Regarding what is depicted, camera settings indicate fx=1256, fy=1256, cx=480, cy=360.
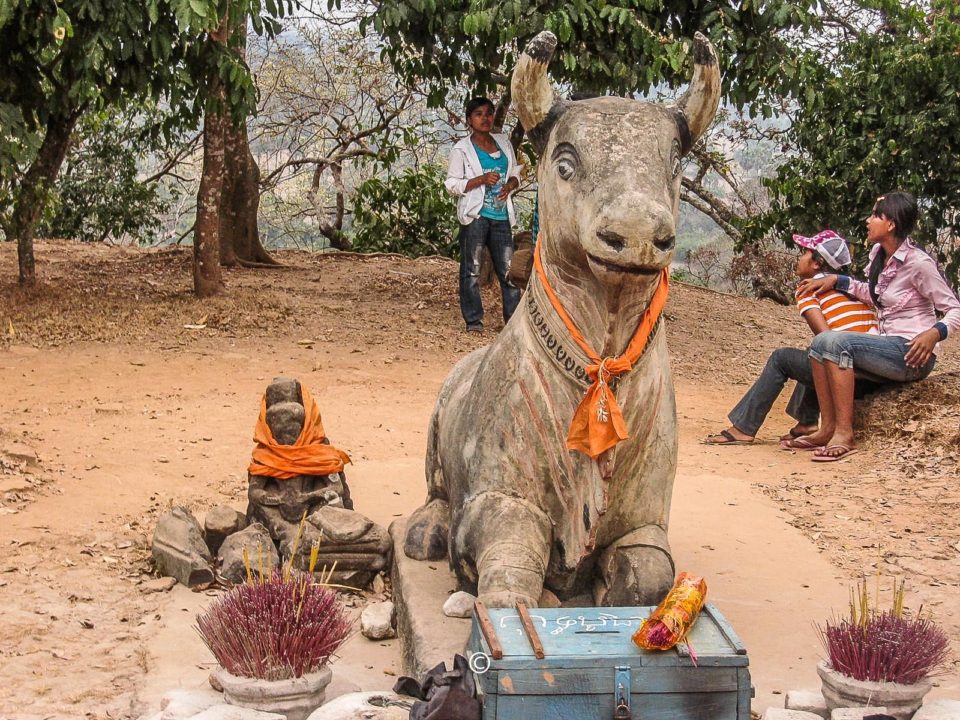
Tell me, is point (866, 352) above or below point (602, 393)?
below

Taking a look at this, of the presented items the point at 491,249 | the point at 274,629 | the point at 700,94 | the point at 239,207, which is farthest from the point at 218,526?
the point at 239,207

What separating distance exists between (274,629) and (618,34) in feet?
24.3

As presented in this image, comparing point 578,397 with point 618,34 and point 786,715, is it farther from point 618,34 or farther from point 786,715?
point 618,34

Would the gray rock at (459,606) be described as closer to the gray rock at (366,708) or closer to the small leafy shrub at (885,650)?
the gray rock at (366,708)

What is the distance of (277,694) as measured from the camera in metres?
3.64

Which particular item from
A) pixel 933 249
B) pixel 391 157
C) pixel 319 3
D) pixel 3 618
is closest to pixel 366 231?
pixel 391 157

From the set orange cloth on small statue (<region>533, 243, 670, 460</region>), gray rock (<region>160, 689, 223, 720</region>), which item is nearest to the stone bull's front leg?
orange cloth on small statue (<region>533, 243, 670, 460</region>)

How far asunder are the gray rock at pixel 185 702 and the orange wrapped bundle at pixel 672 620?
49.7 inches

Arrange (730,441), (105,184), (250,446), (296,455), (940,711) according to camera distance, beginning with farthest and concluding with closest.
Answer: (105,184) → (730,441) → (250,446) → (296,455) → (940,711)

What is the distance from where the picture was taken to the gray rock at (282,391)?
559 centimetres

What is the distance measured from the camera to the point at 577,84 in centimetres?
1060

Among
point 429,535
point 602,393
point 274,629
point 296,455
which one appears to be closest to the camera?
point 274,629

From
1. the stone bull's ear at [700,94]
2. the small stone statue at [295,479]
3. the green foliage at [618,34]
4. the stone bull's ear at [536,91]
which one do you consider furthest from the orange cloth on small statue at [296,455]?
the green foliage at [618,34]

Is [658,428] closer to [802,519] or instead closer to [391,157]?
[802,519]
